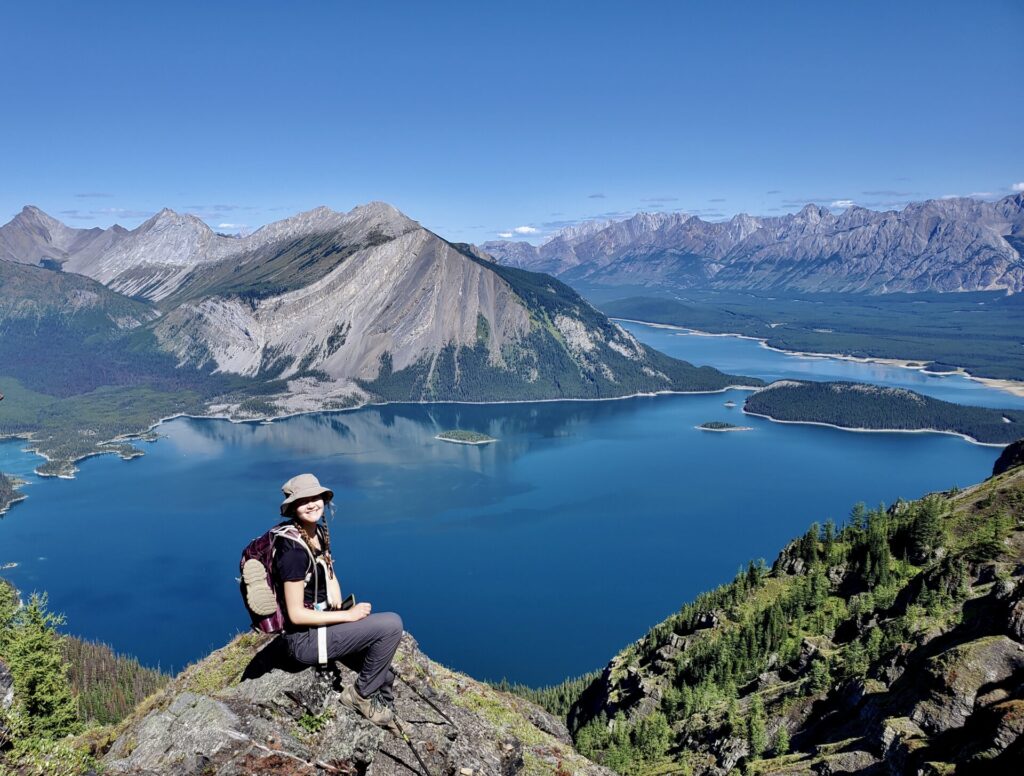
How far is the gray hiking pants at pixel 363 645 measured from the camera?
12172 millimetres

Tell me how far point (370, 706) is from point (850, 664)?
44080 millimetres

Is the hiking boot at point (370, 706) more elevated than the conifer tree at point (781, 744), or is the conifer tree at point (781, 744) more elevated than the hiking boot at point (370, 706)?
the hiking boot at point (370, 706)

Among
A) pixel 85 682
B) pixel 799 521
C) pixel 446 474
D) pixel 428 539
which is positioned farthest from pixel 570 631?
pixel 446 474

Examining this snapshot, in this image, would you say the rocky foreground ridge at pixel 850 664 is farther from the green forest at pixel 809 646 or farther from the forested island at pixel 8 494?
the forested island at pixel 8 494

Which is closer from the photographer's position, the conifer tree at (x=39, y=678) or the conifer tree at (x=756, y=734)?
the conifer tree at (x=39, y=678)

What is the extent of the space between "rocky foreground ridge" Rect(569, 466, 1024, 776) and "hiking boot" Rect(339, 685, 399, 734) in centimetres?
1791

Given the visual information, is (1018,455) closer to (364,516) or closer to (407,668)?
(407,668)

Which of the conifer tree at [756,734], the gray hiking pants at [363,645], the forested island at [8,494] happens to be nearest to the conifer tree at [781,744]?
the conifer tree at [756,734]

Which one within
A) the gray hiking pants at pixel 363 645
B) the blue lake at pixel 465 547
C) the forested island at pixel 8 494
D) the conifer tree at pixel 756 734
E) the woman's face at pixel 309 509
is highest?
the woman's face at pixel 309 509

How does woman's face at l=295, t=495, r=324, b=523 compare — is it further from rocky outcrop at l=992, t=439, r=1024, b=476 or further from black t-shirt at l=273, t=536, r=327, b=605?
rocky outcrop at l=992, t=439, r=1024, b=476

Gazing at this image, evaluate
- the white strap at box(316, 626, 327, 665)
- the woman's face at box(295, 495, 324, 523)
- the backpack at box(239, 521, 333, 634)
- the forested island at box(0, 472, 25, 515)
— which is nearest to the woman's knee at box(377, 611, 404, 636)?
the white strap at box(316, 626, 327, 665)

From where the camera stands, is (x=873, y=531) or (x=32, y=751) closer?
(x=32, y=751)

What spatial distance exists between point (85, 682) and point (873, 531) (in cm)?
8359

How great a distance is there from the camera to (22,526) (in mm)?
161625
